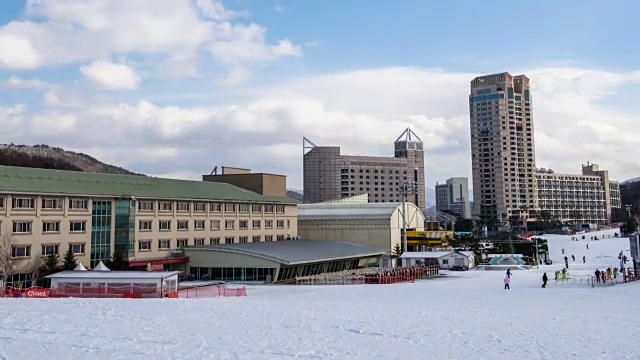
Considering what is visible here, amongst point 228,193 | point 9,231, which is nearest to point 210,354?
point 9,231

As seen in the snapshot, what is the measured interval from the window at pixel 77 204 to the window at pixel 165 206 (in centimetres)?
862

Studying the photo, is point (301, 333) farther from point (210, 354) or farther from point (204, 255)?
point (204, 255)

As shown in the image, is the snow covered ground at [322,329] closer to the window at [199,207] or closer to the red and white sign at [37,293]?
the red and white sign at [37,293]

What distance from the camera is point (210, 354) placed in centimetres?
1567

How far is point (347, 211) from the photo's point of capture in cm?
8775

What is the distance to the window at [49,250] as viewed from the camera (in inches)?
1815

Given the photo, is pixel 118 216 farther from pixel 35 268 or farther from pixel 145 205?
pixel 35 268

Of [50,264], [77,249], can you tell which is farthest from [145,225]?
[50,264]

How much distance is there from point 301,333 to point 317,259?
3959 centimetres

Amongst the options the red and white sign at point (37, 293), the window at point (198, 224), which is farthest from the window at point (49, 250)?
the window at point (198, 224)

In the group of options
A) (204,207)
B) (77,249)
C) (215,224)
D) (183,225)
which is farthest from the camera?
(215,224)

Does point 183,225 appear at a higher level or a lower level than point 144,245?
higher

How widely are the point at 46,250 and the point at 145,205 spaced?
11071 millimetres

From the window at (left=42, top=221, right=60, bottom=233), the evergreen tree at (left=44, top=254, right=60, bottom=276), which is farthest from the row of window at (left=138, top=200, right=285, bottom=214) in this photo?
the evergreen tree at (left=44, top=254, right=60, bottom=276)
